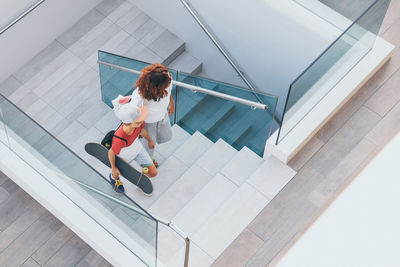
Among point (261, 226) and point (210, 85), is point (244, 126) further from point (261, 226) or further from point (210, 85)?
point (261, 226)

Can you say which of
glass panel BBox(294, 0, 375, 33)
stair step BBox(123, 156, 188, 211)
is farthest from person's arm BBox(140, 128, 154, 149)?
glass panel BBox(294, 0, 375, 33)

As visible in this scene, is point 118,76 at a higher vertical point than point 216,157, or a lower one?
higher

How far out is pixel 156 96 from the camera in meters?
5.22

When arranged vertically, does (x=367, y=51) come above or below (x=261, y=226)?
above

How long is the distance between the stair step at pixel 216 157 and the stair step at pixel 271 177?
656 millimetres

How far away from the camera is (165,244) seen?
5.43m

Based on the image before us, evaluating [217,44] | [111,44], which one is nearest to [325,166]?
[217,44]

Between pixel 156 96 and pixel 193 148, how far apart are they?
137cm

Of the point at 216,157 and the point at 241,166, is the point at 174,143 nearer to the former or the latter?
the point at 216,157

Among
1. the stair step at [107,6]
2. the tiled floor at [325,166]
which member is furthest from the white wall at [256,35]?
the tiled floor at [325,166]

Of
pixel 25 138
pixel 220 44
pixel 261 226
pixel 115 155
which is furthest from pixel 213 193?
pixel 220 44

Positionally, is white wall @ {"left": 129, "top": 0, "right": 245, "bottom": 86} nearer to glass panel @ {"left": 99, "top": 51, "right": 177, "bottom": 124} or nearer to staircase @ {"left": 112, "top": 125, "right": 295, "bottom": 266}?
glass panel @ {"left": 99, "top": 51, "right": 177, "bottom": 124}

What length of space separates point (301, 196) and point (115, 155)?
5.17ft

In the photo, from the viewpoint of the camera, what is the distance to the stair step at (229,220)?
530 centimetres
